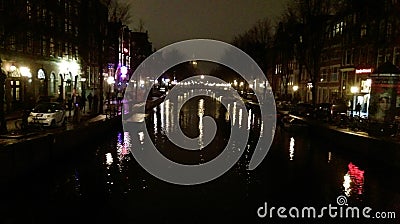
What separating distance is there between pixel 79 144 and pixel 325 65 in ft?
169

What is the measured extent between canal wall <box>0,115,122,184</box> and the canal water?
378mm

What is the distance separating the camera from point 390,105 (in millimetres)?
25891

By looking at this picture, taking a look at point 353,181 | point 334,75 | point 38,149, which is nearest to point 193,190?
point 353,181

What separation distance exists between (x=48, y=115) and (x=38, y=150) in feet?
30.6

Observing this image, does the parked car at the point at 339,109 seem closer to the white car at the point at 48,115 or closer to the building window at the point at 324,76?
the white car at the point at 48,115

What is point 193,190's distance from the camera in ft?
50.6

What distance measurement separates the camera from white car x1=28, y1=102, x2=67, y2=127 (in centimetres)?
2695

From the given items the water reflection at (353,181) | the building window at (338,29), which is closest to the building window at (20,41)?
the water reflection at (353,181)

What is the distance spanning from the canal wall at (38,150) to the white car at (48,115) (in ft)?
7.46

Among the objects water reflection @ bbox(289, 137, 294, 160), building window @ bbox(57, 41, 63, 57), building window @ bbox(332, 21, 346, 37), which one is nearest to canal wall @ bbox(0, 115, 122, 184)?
water reflection @ bbox(289, 137, 294, 160)

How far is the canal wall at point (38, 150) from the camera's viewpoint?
1552cm

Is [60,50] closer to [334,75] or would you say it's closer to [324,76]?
[334,75]

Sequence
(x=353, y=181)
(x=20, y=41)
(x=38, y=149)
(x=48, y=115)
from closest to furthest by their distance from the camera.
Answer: (x=353, y=181)
(x=38, y=149)
(x=48, y=115)
(x=20, y=41)

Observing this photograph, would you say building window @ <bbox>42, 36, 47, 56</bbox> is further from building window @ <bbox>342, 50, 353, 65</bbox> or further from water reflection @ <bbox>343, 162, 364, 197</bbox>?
water reflection @ <bbox>343, 162, 364, 197</bbox>
